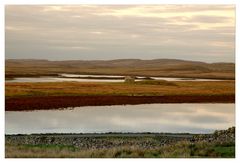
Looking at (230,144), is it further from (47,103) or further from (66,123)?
(47,103)

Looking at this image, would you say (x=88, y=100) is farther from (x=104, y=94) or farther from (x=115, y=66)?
(x=115, y=66)

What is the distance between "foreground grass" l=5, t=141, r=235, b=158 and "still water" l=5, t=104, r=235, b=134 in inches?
172

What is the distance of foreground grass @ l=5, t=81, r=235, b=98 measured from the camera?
2885 cm

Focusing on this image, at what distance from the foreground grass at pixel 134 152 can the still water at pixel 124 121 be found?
4379 mm

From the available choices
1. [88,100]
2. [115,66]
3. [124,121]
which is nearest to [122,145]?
[124,121]

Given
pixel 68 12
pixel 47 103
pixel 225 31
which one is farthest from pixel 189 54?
pixel 47 103

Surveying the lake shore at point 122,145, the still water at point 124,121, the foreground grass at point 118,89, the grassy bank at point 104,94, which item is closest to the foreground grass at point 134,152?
the lake shore at point 122,145

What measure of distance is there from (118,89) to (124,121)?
6000 millimetres

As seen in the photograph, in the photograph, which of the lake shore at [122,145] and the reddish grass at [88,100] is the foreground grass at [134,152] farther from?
the reddish grass at [88,100]

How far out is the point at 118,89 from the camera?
3050 cm

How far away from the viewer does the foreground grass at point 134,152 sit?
58.6 ft

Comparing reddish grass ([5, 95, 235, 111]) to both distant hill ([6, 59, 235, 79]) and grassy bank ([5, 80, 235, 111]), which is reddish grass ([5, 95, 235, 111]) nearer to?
grassy bank ([5, 80, 235, 111])

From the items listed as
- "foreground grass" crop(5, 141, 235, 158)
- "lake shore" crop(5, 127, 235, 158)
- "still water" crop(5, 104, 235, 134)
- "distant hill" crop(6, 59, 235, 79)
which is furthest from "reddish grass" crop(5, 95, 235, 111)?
"foreground grass" crop(5, 141, 235, 158)
